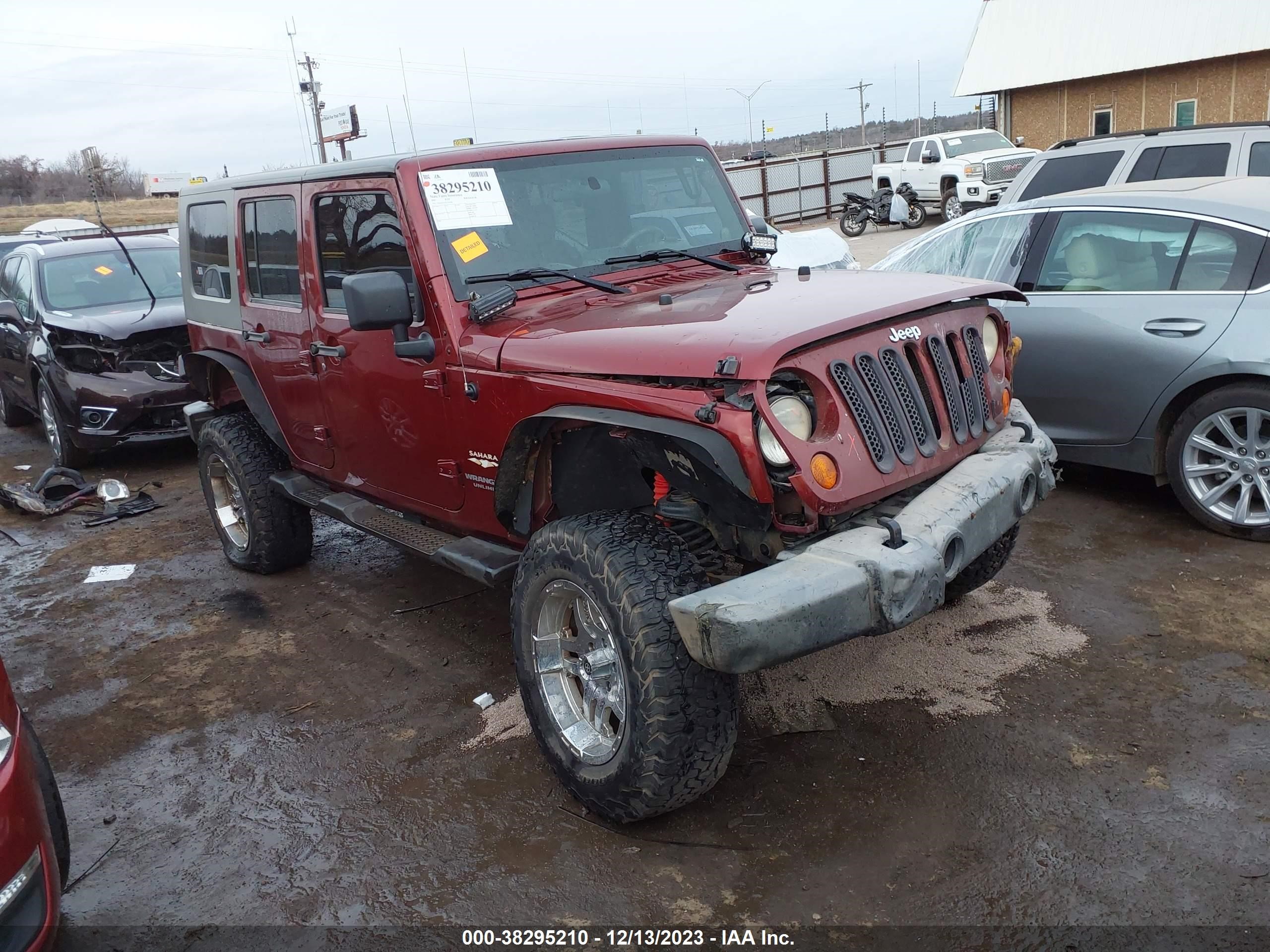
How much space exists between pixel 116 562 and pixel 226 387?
1.60 meters

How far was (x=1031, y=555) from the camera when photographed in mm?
5141

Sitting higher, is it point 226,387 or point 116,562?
point 226,387

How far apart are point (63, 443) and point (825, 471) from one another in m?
7.67

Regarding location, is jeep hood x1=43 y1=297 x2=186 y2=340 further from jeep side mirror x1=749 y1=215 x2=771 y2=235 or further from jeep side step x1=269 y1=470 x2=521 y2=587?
jeep side mirror x1=749 y1=215 x2=771 y2=235

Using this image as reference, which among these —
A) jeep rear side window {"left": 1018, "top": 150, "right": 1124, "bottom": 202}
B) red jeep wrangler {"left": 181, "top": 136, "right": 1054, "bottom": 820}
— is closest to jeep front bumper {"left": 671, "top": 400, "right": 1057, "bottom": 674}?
red jeep wrangler {"left": 181, "top": 136, "right": 1054, "bottom": 820}

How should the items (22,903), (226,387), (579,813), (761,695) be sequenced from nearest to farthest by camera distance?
(22,903)
(579,813)
(761,695)
(226,387)

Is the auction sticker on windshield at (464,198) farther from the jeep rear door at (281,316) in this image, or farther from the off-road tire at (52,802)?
the off-road tire at (52,802)

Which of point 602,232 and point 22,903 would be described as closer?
point 22,903

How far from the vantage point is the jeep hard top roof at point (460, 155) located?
4.00 m

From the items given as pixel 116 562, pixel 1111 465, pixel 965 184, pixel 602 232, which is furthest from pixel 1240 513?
pixel 965 184

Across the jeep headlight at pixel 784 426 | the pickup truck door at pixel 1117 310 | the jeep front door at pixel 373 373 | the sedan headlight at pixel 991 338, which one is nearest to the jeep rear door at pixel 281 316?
the jeep front door at pixel 373 373

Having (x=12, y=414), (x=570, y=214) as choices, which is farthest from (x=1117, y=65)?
(x=570, y=214)

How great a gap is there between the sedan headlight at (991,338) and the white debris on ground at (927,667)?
4.05 feet

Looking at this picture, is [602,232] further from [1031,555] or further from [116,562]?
[116,562]
